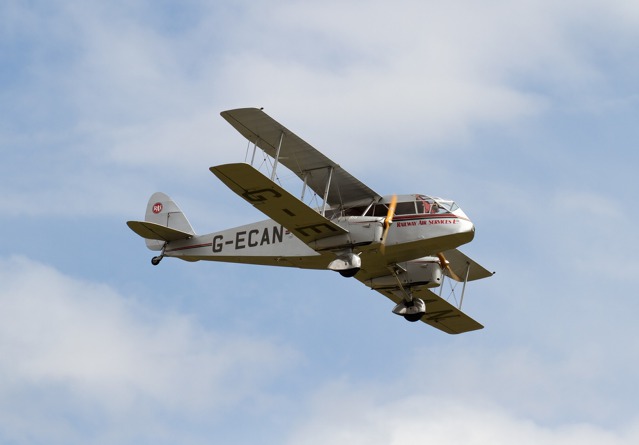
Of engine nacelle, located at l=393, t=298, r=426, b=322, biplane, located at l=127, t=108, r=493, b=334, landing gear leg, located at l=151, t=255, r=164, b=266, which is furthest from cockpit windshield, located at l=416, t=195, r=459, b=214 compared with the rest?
landing gear leg, located at l=151, t=255, r=164, b=266

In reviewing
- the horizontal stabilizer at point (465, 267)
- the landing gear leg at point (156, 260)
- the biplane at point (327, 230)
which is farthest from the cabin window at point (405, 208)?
the landing gear leg at point (156, 260)

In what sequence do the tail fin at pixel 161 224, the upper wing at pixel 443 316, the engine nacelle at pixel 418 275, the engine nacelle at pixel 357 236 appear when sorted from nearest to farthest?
the engine nacelle at pixel 357 236 < the engine nacelle at pixel 418 275 < the tail fin at pixel 161 224 < the upper wing at pixel 443 316

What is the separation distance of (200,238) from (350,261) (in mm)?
7012

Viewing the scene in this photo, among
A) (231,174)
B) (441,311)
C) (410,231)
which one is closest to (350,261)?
(410,231)

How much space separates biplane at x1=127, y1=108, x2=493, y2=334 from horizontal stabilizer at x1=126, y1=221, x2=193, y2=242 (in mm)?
34

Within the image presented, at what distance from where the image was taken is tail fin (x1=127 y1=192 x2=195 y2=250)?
136ft

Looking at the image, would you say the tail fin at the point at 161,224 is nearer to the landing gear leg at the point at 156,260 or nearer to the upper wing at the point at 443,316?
the landing gear leg at the point at 156,260

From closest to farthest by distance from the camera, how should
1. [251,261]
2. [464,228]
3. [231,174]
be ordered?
[231,174], [464,228], [251,261]

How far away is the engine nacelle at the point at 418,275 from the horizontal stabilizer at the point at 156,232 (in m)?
6.81

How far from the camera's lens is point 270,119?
37.1 meters

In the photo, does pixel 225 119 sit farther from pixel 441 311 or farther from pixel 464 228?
pixel 441 311

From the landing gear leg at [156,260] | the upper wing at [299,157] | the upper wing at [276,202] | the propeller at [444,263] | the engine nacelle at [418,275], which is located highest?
the upper wing at [299,157]

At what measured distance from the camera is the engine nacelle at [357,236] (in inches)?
1483

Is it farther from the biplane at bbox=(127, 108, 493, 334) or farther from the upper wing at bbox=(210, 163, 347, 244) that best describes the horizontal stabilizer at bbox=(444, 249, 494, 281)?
the upper wing at bbox=(210, 163, 347, 244)
